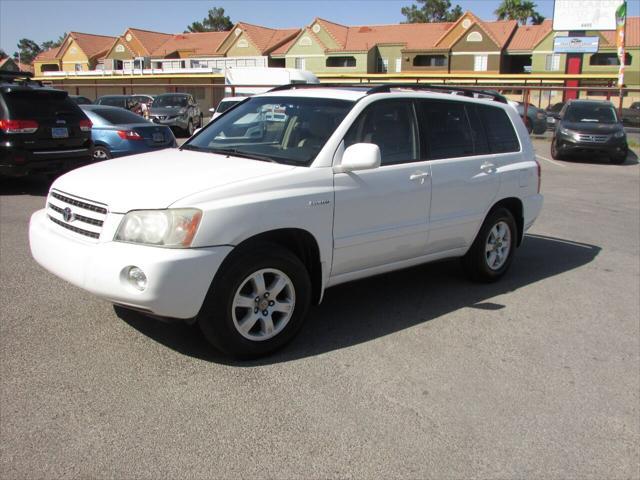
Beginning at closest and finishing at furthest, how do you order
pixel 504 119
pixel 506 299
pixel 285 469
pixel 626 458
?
pixel 285 469 → pixel 626 458 → pixel 506 299 → pixel 504 119

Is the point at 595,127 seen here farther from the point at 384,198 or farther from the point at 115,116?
the point at 384,198

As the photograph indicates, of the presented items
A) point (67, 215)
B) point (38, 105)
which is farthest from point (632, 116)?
point (67, 215)

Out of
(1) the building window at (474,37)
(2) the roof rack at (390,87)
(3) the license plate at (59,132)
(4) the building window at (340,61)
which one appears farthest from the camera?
(4) the building window at (340,61)

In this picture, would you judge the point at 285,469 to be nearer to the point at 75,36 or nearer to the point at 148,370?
the point at 148,370

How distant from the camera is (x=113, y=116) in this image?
12.0 meters

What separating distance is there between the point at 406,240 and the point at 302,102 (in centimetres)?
141

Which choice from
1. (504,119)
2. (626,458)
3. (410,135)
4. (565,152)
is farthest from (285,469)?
(565,152)

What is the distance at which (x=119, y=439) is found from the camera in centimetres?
315

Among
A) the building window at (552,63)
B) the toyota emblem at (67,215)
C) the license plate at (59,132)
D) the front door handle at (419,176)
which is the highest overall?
the building window at (552,63)

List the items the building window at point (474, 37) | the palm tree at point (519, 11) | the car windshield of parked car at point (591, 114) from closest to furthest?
the car windshield of parked car at point (591, 114), the building window at point (474, 37), the palm tree at point (519, 11)

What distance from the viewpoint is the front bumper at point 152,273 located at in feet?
11.8

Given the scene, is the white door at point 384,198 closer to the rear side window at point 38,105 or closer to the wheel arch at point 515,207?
the wheel arch at point 515,207

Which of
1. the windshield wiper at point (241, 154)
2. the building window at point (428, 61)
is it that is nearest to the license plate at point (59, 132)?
the windshield wiper at point (241, 154)

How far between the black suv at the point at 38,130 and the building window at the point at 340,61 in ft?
184
